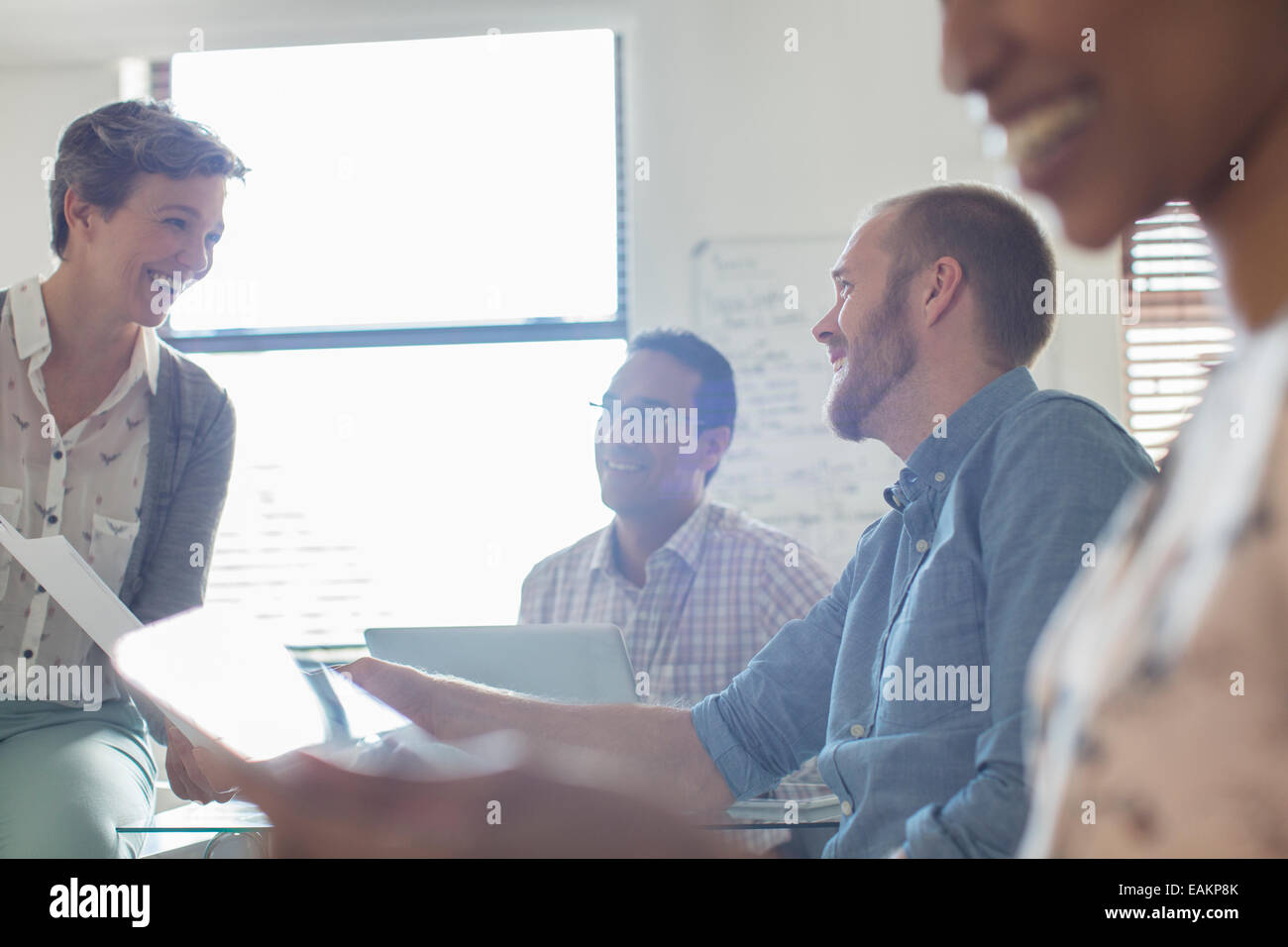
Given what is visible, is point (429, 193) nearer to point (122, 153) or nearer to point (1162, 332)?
point (122, 153)

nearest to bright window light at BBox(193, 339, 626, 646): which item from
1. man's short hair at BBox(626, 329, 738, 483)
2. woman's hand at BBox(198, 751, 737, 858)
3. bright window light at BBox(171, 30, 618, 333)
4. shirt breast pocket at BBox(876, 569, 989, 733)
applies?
bright window light at BBox(171, 30, 618, 333)

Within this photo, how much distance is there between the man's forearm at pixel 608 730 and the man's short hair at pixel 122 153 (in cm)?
119

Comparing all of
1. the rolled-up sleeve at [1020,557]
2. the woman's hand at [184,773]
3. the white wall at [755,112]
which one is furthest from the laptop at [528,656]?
the white wall at [755,112]

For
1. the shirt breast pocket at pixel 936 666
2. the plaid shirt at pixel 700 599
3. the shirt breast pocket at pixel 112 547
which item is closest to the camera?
the shirt breast pocket at pixel 936 666

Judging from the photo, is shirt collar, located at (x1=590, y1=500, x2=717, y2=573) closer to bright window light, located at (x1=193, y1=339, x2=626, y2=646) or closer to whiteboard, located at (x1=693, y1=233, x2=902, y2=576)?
whiteboard, located at (x1=693, y1=233, x2=902, y2=576)

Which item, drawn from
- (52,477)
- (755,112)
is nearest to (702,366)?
(755,112)

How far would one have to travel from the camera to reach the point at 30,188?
370 centimetres

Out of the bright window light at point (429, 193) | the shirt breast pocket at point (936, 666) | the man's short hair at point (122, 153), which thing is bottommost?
the shirt breast pocket at point (936, 666)

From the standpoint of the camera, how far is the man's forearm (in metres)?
1.31

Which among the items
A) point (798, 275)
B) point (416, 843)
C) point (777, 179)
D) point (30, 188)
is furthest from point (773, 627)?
point (30, 188)

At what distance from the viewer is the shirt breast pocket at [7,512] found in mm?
1675

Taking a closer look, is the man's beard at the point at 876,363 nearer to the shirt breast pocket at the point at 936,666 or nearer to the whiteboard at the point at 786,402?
the shirt breast pocket at the point at 936,666

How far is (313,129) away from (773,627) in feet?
8.32

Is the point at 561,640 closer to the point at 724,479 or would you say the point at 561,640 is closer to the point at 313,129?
the point at 724,479
